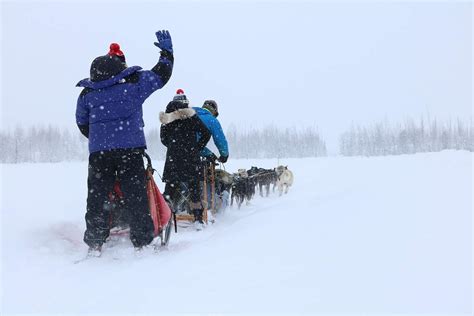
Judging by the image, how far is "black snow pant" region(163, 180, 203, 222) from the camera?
4.45 metres

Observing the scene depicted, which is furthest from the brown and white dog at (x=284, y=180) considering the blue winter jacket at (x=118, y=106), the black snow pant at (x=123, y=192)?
the blue winter jacket at (x=118, y=106)

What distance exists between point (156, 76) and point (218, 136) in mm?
1741

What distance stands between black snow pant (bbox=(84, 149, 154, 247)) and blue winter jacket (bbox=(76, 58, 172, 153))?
93mm

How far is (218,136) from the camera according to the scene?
4.70 m

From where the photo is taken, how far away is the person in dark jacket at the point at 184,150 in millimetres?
4480

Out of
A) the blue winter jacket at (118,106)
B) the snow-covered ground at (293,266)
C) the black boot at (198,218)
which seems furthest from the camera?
the black boot at (198,218)

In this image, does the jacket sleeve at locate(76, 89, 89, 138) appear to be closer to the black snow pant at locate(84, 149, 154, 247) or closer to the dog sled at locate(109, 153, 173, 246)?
the black snow pant at locate(84, 149, 154, 247)

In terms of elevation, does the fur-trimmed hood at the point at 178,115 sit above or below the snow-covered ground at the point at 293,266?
above

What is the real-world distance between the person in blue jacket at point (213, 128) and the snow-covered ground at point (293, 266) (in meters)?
1.68

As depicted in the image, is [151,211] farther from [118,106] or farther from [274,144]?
[274,144]

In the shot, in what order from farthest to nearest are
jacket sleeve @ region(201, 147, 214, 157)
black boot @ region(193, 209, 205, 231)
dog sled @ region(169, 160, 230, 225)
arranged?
jacket sleeve @ region(201, 147, 214, 157) < dog sled @ region(169, 160, 230, 225) < black boot @ region(193, 209, 205, 231)

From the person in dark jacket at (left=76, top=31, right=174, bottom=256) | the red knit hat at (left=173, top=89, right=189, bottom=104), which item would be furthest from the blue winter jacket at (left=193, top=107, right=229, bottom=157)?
the person in dark jacket at (left=76, top=31, right=174, bottom=256)

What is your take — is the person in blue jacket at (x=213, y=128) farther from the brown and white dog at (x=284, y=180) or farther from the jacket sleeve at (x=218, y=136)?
the brown and white dog at (x=284, y=180)

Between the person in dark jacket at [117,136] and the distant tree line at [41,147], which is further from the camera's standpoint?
the distant tree line at [41,147]
